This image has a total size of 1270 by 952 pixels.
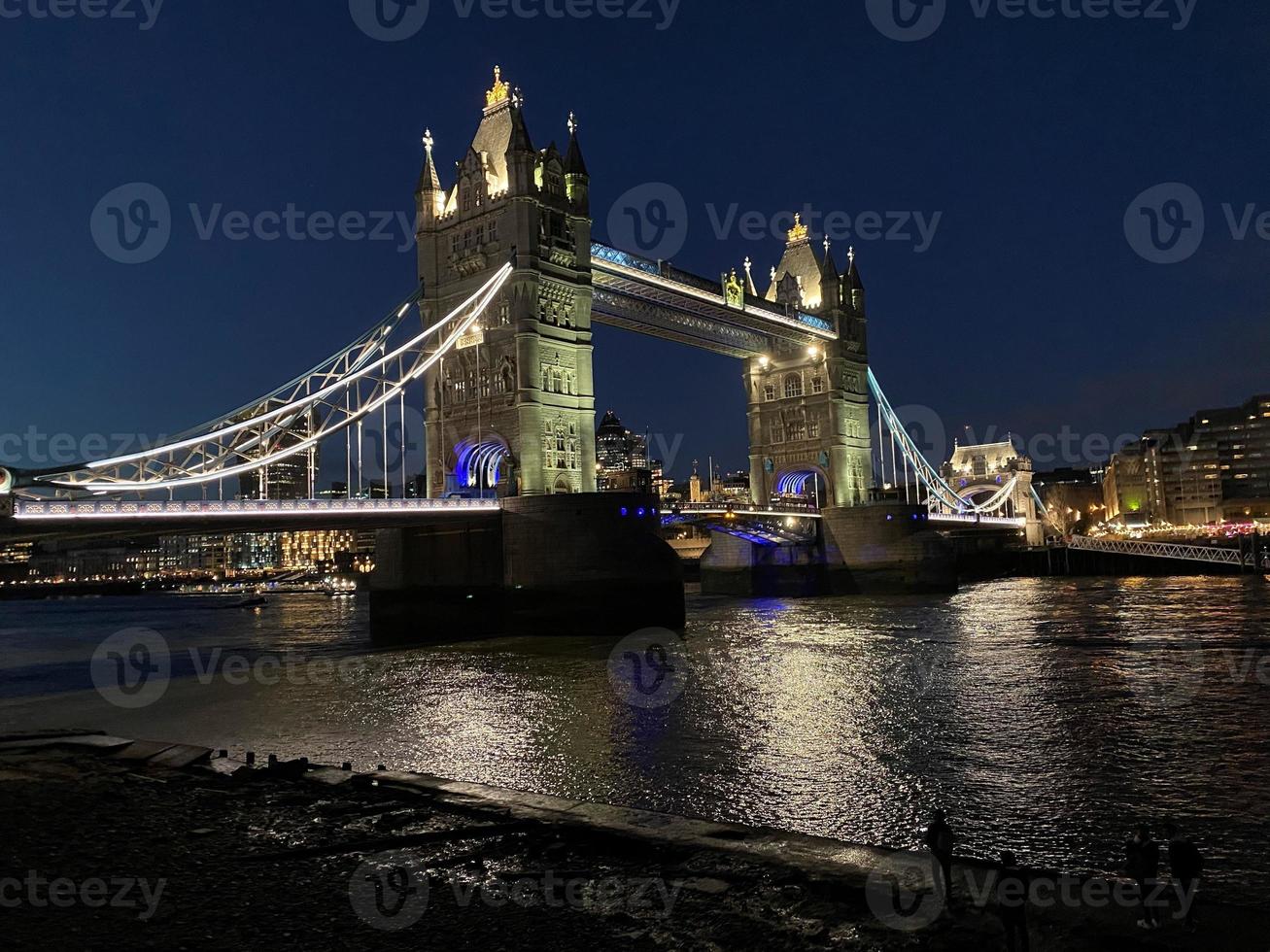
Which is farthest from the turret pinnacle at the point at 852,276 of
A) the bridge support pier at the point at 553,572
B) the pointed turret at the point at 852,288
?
the bridge support pier at the point at 553,572

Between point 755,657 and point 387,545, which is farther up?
point 387,545

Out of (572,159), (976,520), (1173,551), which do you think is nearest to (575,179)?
(572,159)

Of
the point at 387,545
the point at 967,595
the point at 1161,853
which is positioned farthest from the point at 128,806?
the point at 967,595

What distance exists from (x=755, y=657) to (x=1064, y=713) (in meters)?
11.1

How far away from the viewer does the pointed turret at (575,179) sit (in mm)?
42250

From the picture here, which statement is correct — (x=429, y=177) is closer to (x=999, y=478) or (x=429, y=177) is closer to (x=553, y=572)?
(x=553, y=572)

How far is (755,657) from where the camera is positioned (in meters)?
28.4

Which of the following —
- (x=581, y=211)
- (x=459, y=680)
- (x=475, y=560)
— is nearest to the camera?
(x=459, y=680)

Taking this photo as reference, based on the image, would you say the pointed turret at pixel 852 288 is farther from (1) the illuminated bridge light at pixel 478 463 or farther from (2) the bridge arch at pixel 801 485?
(1) the illuminated bridge light at pixel 478 463

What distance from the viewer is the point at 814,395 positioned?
214ft

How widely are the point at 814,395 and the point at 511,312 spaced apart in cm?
3046

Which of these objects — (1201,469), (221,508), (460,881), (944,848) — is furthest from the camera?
(1201,469)

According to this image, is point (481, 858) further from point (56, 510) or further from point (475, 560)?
point (475, 560)

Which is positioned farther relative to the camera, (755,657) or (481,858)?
(755,657)
